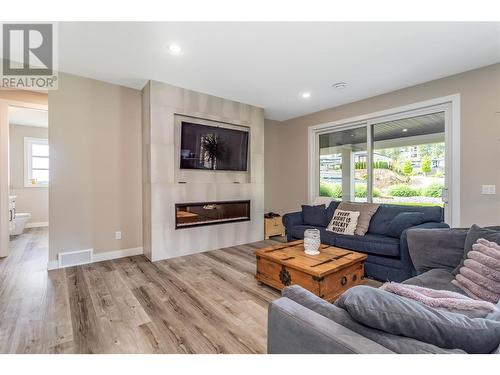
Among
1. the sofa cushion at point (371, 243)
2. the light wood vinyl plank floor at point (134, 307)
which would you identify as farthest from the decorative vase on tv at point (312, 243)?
the sofa cushion at point (371, 243)

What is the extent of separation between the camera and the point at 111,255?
350 centimetres

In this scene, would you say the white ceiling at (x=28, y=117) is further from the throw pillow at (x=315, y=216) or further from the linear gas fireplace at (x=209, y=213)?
A: the throw pillow at (x=315, y=216)

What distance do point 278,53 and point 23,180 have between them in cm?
657

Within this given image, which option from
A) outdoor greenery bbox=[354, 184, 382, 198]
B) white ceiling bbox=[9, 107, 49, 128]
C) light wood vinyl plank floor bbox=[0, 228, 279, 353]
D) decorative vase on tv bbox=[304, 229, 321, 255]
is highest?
white ceiling bbox=[9, 107, 49, 128]

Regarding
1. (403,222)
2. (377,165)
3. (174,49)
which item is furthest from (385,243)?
(174,49)

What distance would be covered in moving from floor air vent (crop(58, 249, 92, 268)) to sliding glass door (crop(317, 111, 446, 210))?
4108mm

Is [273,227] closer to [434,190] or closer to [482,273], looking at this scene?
[434,190]

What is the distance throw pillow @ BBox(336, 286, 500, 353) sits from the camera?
0.76 m

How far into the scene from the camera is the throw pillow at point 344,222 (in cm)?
326

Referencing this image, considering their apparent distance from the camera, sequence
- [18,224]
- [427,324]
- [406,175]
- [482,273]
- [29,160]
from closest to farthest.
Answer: [427,324], [482,273], [406,175], [18,224], [29,160]

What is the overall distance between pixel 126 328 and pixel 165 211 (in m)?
1.83

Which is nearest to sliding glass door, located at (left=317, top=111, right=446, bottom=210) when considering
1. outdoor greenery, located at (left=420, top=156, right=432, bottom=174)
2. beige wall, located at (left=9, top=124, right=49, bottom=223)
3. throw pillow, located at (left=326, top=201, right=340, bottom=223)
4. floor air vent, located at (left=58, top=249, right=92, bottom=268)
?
outdoor greenery, located at (left=420, top=156, right=432, bottom=174)

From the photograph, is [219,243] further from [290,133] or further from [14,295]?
[290,133]

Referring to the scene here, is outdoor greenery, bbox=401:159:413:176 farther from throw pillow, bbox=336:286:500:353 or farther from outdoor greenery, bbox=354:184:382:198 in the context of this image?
throw pillow, bbox=336:286:500:353
